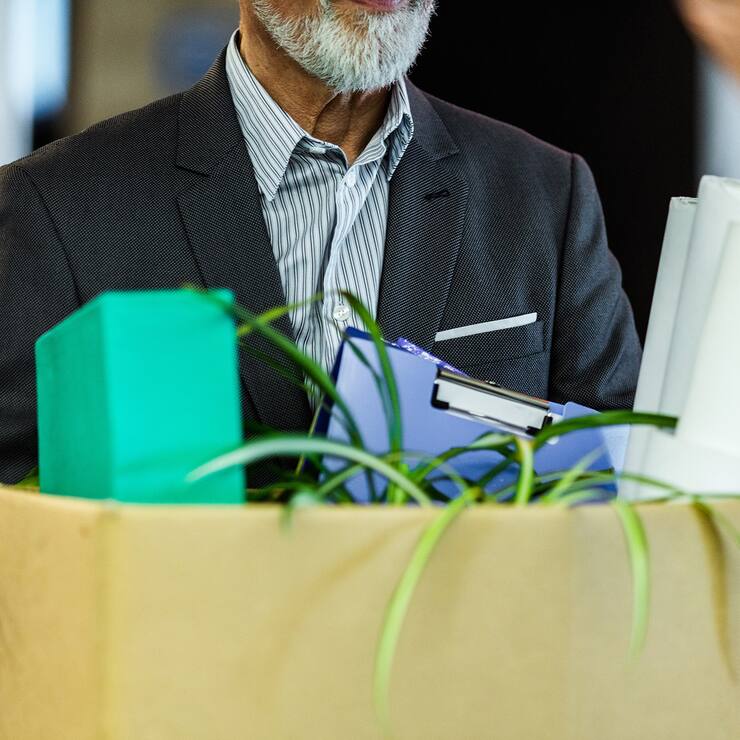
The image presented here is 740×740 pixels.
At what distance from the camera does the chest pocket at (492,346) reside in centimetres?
136

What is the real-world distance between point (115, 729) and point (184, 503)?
0.11m

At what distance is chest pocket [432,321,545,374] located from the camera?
1.36 meters

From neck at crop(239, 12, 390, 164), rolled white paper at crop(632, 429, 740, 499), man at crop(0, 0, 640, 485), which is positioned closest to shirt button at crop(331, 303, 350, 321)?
man at crop(0, 0, 640, 485)

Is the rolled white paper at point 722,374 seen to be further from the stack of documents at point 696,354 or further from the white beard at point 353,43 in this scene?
the white beard at point 353,43

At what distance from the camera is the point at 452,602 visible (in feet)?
1.78

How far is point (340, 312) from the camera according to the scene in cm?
131

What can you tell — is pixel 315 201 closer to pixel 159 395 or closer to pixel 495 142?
pixel 495 142

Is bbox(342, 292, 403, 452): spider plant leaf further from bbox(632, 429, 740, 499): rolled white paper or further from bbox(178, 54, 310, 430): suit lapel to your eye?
bbox(178, 54, 310, 430): suit lapel

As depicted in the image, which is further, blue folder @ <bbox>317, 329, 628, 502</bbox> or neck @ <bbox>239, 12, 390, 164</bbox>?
neck @ <bbox>239, 12, 390, 164</bbox>

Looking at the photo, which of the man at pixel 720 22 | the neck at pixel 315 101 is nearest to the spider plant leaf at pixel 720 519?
the man at pixel 720 22

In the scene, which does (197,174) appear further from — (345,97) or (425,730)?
(425,730)

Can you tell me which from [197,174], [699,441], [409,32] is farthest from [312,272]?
[699,441]

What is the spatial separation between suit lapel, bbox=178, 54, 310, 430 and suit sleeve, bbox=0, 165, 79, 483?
0.16m

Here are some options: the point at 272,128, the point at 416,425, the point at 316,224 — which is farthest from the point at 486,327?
→ the point at 416,425
